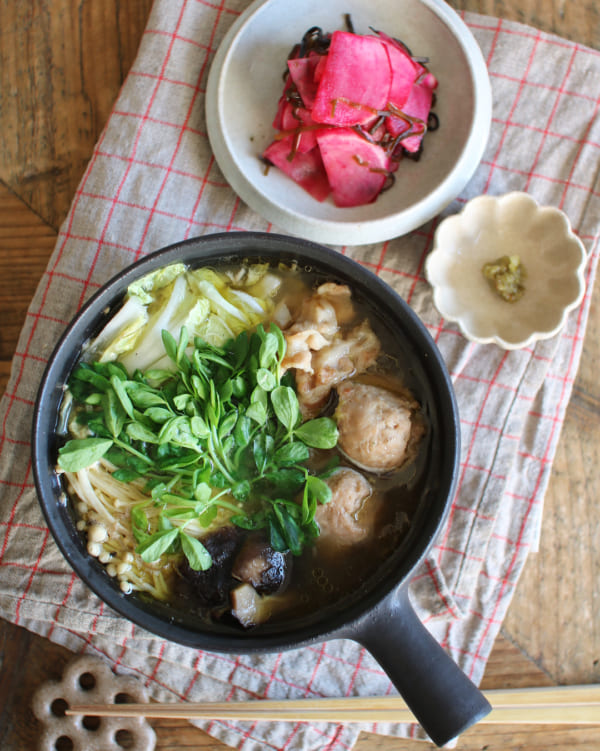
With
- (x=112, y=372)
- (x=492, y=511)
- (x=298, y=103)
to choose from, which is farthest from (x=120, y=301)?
(x=492, y=511)

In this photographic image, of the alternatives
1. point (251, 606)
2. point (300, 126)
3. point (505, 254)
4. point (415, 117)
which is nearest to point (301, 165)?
point (300, 126)

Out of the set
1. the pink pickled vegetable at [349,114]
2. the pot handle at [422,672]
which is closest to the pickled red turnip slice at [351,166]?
the pink pickled vegetable at [349,114]

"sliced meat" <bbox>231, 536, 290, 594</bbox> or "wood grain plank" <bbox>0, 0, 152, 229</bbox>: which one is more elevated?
"wood grain plank" <bbox>0, 0, 152, 229</bbox>

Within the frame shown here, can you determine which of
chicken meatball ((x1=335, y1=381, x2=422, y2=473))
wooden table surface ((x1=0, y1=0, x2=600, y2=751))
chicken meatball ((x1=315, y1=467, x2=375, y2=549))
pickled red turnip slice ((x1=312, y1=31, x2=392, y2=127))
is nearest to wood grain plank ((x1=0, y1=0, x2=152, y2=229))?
wooden table surface ((x1=0, y1=0, x2=600, y2=751))

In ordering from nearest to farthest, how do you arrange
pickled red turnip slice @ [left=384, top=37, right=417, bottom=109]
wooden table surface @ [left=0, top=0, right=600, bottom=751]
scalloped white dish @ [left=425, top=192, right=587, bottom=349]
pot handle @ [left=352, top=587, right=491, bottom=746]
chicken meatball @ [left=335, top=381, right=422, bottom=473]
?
1. pot handle @ [left=352, top=587, right=491, bottom=746]
2. chicken meatball @ [left=335, top=381, right=422, bottom=473]
3. pickled red turnip slice @ [left=384, top=37, right=417, bottom=109]
4. scalloped white dish @ [left=425, top=192, right=587, bottom=349]
5. wooden table surface @ [left=0, top=0, right=600, bottom=751]

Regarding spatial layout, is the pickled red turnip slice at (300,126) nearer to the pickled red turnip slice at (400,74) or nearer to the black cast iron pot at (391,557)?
the pickled red turnip slice at (400,74)

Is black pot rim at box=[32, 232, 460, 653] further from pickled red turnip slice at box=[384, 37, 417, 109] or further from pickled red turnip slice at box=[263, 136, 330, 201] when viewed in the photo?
pickled red turnip slice at box=[384, 37, 417, 109]

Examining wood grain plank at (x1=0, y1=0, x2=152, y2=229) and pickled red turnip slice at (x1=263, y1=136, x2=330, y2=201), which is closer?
pickled red turnip slice at (x1=263, y1=136, x2=330, y2=201)
